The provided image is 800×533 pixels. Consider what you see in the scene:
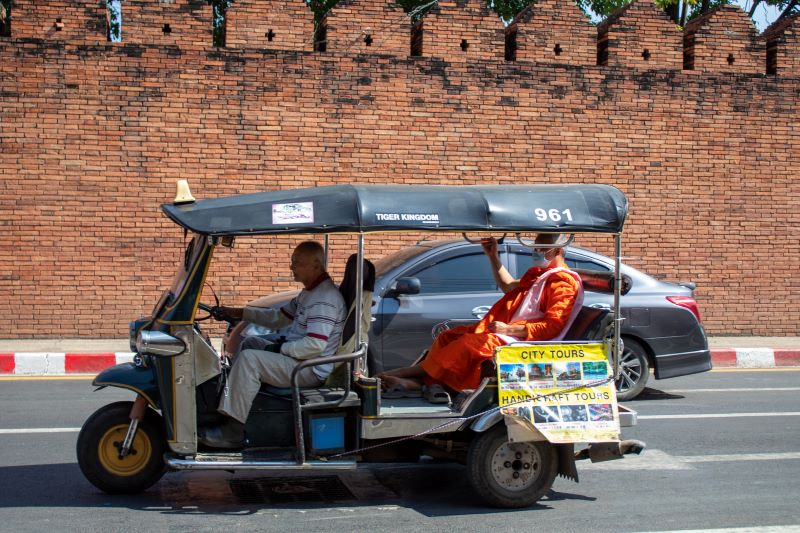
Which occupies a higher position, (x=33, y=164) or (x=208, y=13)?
(x=208, y=13)

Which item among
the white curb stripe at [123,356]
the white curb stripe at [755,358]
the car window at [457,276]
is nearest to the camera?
the car window at [457,276]

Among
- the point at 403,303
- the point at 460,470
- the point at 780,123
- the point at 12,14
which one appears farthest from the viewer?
the point at 780,123

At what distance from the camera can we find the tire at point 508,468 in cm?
613

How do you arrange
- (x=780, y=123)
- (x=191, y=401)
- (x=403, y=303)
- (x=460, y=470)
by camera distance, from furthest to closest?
(x=780, y=123) → (x=403, y=303) → (x=460, y=470) → (x=191, y=401)

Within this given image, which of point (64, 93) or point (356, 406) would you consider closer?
point (356, 406)

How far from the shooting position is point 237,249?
14094 mm

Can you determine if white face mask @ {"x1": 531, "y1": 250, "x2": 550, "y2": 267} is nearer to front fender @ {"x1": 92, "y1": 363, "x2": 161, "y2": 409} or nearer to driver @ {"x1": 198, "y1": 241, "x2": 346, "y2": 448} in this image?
driver @ {"x1": 198, "y1": 241, "x2": 346, "y2": 448}

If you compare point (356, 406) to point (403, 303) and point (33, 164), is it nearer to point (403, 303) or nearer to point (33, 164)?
point (403, 303)

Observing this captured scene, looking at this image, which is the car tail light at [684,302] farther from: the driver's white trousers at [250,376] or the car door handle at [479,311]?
the driver's white trousers at [250,376]

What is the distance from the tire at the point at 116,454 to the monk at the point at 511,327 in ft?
5.33

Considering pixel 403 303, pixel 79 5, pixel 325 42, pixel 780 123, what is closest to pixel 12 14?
pixel 79 5

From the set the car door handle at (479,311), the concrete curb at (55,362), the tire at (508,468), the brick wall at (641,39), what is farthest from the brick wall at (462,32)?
the tire at (508,468)

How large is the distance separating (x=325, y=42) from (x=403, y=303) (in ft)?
19.7

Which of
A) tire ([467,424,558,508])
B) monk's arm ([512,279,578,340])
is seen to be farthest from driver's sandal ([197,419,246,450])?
monk's arm ([512,279,578,340])
